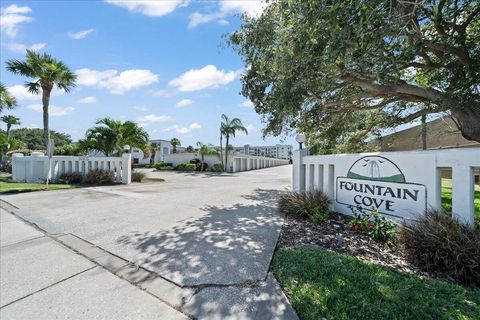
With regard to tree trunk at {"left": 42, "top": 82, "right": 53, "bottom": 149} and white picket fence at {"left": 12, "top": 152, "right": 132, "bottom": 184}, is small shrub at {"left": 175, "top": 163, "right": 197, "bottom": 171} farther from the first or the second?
white picket fence at {"left": 12, "top": 152, "right": 132, "bottom": 184}

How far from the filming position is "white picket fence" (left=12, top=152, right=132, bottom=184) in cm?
1266

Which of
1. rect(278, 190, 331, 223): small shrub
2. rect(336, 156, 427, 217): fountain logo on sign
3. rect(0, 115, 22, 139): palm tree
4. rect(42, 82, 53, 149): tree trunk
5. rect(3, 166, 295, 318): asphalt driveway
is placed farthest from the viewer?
rect(0, 115, 22, 139): palm tree

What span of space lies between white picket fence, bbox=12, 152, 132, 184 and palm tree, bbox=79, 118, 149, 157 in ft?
3.87

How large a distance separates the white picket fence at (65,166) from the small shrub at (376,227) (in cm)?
1151

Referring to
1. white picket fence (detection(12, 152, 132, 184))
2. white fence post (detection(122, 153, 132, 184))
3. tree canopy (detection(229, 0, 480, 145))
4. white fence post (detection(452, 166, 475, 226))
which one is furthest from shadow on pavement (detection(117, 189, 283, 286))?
white picket fence (detection(12, 152, 132, 184))

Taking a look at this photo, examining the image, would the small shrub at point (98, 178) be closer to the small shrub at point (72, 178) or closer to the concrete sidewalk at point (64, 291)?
the small shrub at point (72, 178)

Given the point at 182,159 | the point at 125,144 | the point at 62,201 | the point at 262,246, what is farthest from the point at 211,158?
the point at 262,246

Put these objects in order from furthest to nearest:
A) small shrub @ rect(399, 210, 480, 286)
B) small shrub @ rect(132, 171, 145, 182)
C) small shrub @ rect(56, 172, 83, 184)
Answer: small shrub @ rect(132, 171, 145, 182) < small shrub @ rect(56, 172, 83, 184) < small shrub @ rect(399, 210, 480, 286)

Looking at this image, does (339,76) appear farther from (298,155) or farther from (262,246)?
(262,246)

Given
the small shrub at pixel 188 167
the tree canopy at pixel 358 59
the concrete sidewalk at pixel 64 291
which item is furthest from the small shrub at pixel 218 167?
the concrete sidewalk at pixel 64 291

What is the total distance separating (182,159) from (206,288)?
30.6 metres

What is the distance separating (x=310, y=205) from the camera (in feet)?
18.5

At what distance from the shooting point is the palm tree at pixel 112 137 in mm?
13727

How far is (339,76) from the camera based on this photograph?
6.32 metres
